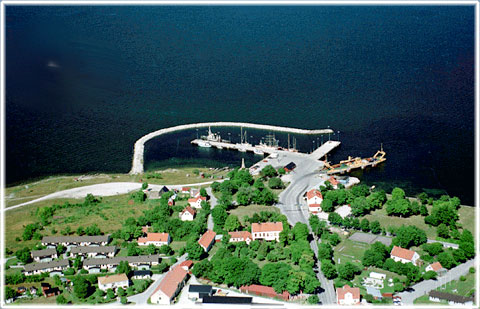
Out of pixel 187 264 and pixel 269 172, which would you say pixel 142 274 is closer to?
pixel 187 264

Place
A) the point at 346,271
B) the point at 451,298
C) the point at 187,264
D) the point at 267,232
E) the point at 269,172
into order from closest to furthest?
the point at 451,298 < the point at 346,271 < the point at 187,264 < the point at 267,232 < the point at 269,172

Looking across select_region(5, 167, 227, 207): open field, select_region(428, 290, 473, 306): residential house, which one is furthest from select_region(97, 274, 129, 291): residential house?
select_region(428, 290, 473, 306): residential house

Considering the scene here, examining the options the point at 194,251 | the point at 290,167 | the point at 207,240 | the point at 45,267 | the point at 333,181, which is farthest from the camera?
the point at 290,167

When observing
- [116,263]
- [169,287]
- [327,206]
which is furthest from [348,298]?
[116,263]

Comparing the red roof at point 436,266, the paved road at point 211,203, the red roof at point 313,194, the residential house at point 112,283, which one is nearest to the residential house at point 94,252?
the residential house at point 112,283

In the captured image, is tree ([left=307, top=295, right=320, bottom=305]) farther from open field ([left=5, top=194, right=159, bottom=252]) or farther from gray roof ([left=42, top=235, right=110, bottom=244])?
open field ([left=5, top=194, right=159, bottom=252])

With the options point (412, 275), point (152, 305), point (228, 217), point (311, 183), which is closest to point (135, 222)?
point (228, 217)

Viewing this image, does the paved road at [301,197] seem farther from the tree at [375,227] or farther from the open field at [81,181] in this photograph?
the open field at [81,181]
